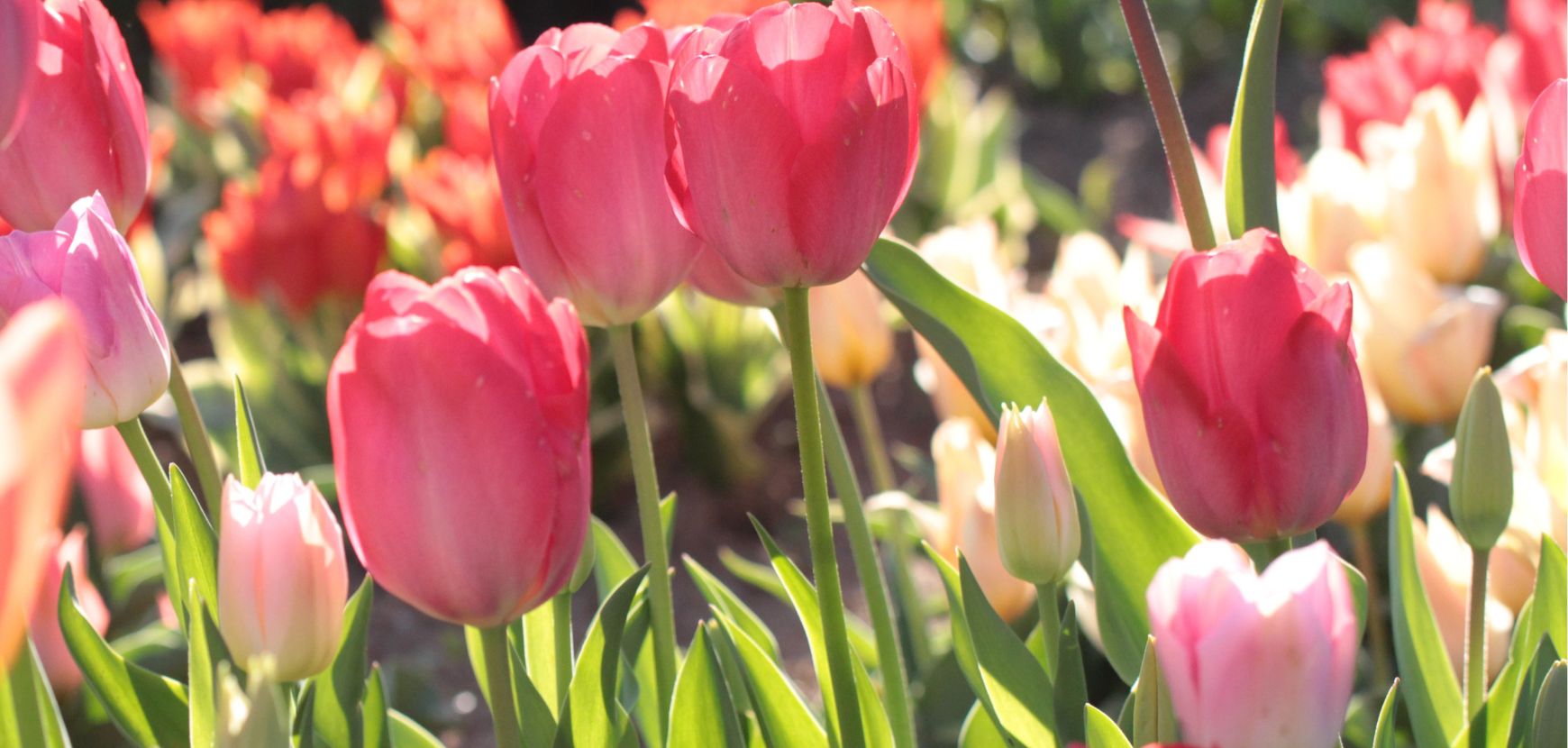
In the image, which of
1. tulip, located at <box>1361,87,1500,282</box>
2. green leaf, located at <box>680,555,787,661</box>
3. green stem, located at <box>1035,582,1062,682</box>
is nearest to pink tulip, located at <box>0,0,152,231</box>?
green leaf, located at <box>680,555,787,661</box>

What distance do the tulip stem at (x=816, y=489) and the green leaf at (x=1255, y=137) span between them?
226 mm

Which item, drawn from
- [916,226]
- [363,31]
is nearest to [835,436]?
[916,226]

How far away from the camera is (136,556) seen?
1388mm

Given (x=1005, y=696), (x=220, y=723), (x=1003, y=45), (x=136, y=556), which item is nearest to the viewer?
(x=220, y=723)

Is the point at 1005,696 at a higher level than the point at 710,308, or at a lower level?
higher

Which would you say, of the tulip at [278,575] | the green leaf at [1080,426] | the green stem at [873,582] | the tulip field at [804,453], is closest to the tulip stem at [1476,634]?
the tulip field at [804,453]

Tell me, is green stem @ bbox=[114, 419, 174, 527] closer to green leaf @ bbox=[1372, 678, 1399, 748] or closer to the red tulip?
the red tulip

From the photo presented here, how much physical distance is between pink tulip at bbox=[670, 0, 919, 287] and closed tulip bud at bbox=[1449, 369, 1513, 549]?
10.9 inches

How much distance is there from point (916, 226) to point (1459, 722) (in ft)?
6.39

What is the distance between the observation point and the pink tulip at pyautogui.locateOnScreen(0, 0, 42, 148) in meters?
0.51

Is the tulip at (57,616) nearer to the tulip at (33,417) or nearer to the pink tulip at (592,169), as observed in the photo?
the pink tulip at (592,169)

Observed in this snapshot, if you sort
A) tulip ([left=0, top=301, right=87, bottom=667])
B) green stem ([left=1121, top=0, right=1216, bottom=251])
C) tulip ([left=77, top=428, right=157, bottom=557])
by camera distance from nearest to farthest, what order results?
tulip ([left=0, top=301, right=87, bottom=667]), green stem ([left=1121, top=0, right=1216, bottom=251]), tulip ([left=77, top=428, right=157, bottom=557])

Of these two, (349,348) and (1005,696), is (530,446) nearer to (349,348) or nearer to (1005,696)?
(349,348)

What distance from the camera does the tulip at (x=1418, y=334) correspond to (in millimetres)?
1045
